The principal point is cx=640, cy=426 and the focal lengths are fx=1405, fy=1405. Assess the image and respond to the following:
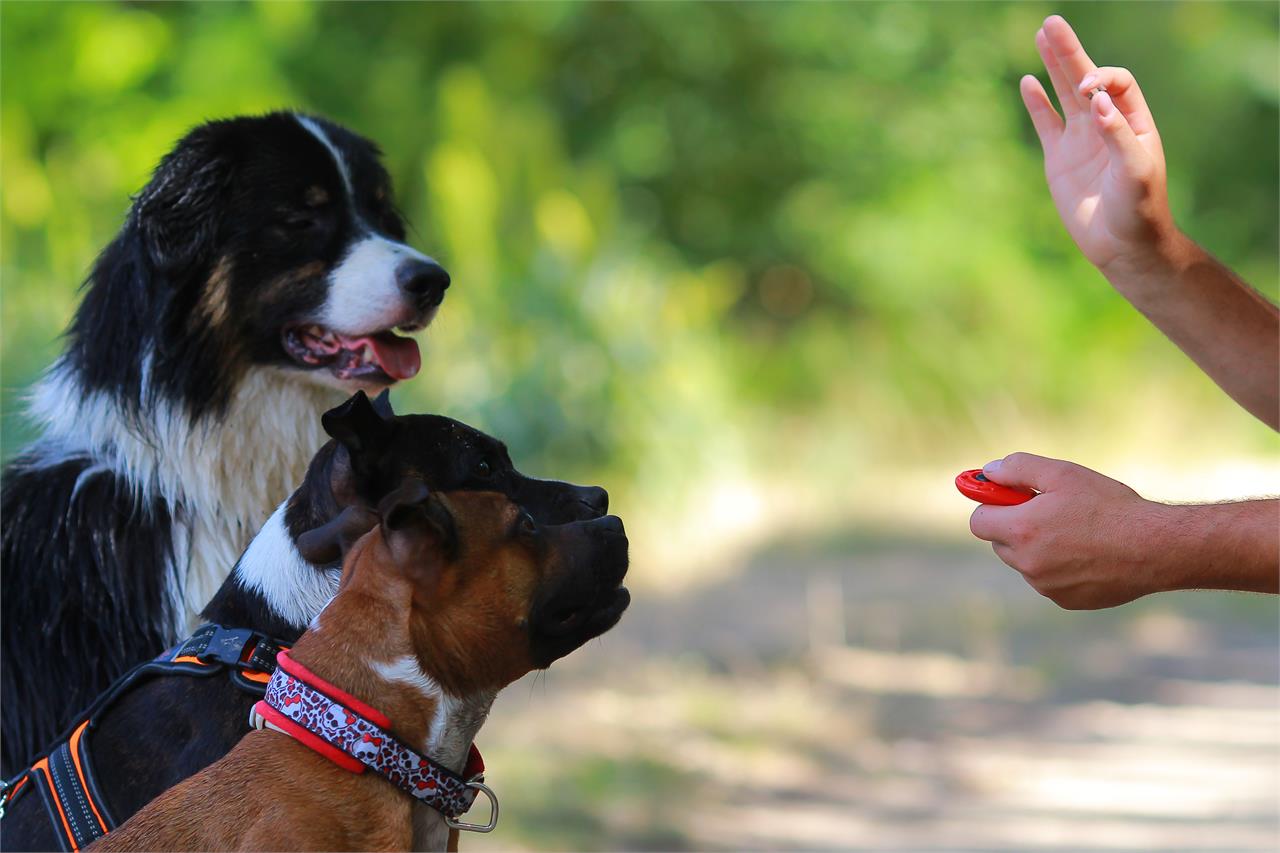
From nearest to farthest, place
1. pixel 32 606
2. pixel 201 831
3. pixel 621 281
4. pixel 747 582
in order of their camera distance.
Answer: pixel 201 831, pixel 32 606, pixel 747 582, pixel 621 281

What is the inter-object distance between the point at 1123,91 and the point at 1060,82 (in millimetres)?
272

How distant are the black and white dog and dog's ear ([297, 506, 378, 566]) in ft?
3.39

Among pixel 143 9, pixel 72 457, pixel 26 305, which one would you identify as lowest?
pixel 72 457

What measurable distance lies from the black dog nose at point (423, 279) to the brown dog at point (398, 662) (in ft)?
4.37

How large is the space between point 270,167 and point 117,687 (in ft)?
4.99

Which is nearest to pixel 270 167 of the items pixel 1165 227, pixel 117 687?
pixel 117 687

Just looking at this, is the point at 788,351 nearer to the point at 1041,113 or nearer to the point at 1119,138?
Result: the point at 1041,113

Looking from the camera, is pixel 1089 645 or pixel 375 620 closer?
pixel 375 620

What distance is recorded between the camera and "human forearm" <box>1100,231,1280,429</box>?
2828mm

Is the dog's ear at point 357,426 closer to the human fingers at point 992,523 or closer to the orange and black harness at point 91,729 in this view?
the orange and black harness at point 91,729

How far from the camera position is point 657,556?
1010 cm

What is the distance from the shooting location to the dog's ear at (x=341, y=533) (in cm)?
248

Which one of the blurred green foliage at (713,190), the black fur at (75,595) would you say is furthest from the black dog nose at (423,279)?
the blurred green foliage at (713,190)

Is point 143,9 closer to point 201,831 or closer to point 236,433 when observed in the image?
point 236,433
